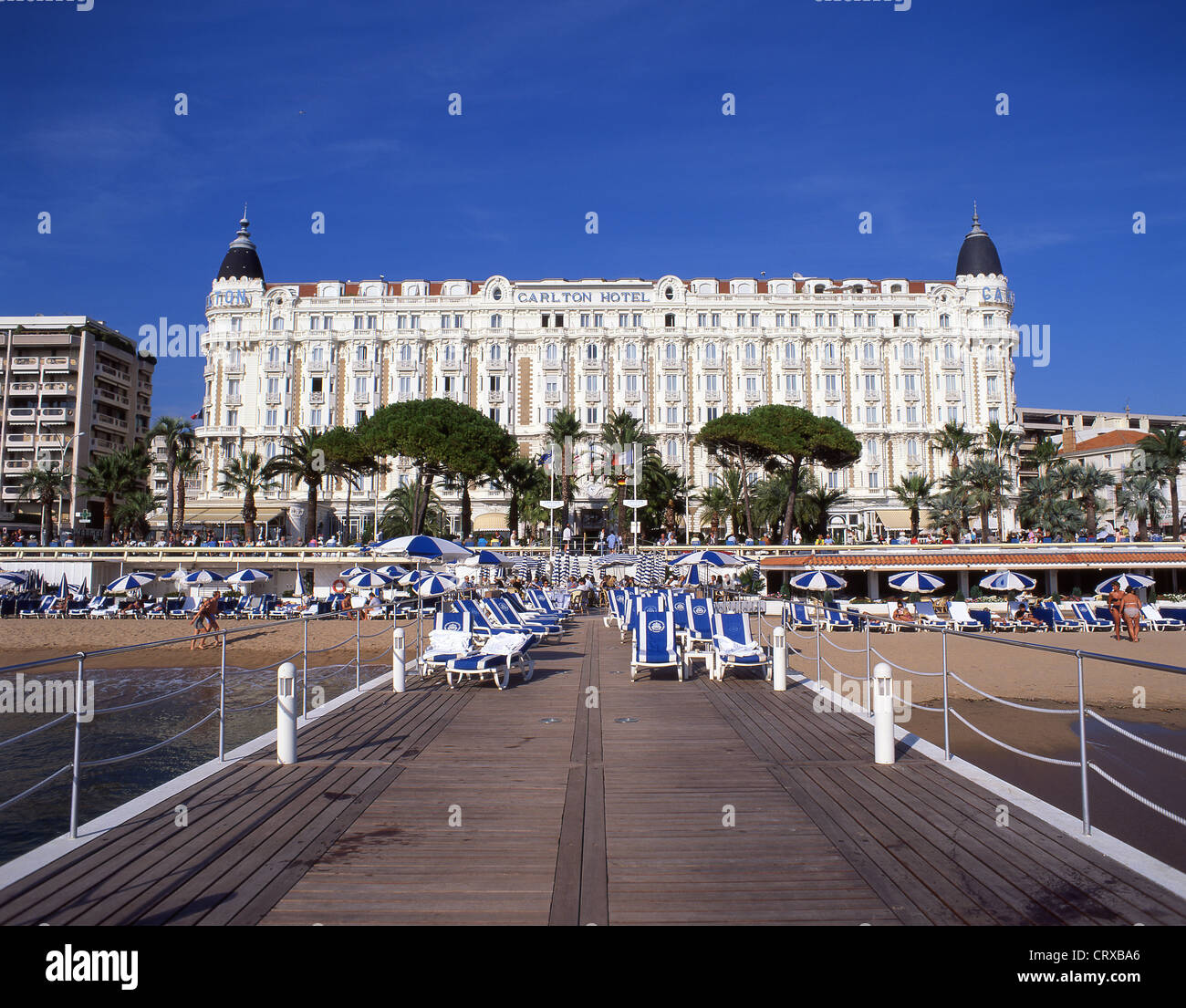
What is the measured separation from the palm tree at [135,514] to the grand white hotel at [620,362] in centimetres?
703

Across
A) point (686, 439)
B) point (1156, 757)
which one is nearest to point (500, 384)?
point (686, 439)

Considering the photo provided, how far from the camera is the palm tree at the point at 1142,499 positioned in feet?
178

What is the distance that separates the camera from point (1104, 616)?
26500 millimetres

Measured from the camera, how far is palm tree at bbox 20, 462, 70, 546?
5878cm

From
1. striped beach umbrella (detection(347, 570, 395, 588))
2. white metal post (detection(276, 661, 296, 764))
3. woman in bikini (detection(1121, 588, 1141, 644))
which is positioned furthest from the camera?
striped beach umbrella (detection(347, 570, 395, 588))

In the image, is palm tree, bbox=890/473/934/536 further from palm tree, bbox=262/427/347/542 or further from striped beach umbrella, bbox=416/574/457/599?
striped beach umbrella, bbox=416/574/457/599

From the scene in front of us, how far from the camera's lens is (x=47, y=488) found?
5850 centimetres

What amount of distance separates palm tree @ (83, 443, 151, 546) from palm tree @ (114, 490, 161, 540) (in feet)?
2.26

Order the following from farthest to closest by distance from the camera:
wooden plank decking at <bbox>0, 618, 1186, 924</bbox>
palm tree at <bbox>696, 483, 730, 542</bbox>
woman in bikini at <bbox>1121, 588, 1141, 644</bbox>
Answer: palm tree at <bbox>696, 483, 730, 542</bbox> < woman in bikini at <bbox>1121, 588, 1141, 644</bbox> < wooden plank decking at <bbox>0, 618, 1186, 924</bbox>

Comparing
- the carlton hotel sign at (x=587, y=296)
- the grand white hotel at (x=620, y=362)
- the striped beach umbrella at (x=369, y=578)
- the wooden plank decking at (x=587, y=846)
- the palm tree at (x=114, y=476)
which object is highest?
the carlton hotel sign at (x=587, y=296)

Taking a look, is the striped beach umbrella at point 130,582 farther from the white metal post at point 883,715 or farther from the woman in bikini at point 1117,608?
the woman in bikini at point 1117,608

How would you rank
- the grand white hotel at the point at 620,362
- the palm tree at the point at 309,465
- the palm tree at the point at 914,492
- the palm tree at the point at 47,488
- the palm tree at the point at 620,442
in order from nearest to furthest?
1. the palm tree at the point at 309,465
2. the palm tree at the point at 620,442
3. the palm tree at the point at 914,492
4. the palm tree at the point at 47,488
5. the grand white hotel at the point at 620,362

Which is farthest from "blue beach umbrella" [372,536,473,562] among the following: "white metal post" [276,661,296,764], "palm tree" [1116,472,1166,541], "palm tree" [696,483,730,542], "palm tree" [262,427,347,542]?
"palm tree" [1116,472,1166,541]

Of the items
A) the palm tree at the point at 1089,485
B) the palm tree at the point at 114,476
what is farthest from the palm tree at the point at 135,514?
the palm tree at the point at 1089,485
